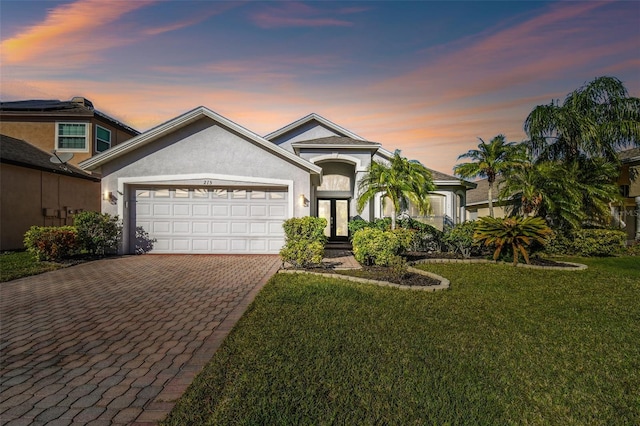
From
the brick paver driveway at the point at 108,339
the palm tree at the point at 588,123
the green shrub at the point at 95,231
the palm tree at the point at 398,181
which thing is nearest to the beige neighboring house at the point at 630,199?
the palm tree at the point at 588,123

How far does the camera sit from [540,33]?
35.5 ft

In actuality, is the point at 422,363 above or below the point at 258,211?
below

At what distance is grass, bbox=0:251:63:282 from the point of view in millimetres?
8602

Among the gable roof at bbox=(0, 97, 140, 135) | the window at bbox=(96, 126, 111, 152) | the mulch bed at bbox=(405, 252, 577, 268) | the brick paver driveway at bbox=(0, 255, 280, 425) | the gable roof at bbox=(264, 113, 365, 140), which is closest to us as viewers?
the brick paver driveway at bbox=(0, 255, 280, 425)

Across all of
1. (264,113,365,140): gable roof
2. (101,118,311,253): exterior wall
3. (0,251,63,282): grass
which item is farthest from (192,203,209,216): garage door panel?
(264,113,365,140): gable roof

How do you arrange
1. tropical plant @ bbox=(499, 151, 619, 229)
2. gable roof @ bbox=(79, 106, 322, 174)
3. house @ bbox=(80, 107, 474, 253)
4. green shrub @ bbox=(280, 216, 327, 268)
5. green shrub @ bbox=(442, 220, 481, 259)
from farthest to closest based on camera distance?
tropical plant @ bbox=(499, 151, 619, 229), house @ bbox=(80, 107, 474, 253), gable roof @ bbox=(79, 106, 322, 174), green shrub @ bbox=(442, 220, 481, 259), green shrub @ bbox=(280, 216, 327, 268)

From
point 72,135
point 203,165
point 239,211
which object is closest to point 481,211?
point 239,211

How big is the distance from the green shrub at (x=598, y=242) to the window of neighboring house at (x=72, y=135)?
2673cm

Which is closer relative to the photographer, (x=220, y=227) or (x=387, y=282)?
(x=387, y=282)

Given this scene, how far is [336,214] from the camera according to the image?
59.3 ft

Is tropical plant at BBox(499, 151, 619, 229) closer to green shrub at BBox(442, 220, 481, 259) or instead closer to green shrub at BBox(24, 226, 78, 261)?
green shrub at BBox(442, 220, 481, 259)

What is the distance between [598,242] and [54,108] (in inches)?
1180

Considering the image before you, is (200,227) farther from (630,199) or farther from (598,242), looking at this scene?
(630,199)

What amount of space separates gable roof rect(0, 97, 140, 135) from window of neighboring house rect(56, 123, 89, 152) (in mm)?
711
